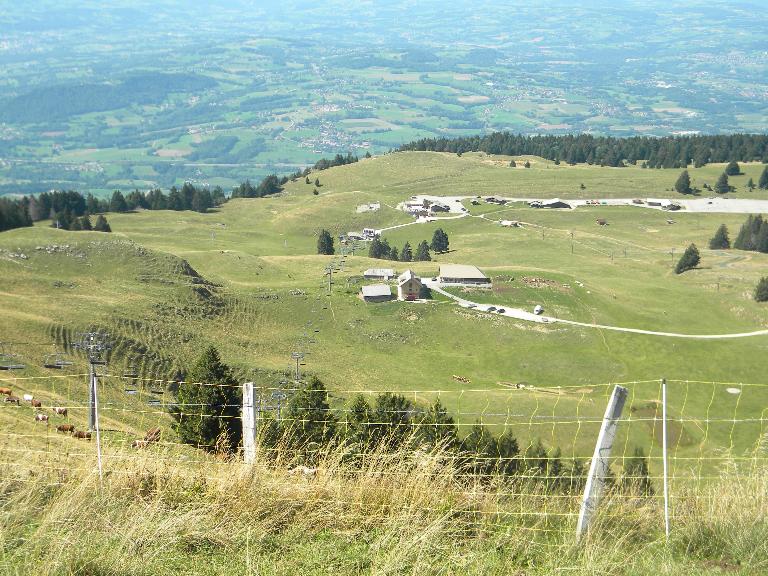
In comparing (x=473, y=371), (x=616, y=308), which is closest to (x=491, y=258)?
(x=616, y=308)

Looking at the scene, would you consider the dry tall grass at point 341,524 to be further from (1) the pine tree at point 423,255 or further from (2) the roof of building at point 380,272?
(1) the pine tree at point 423,255

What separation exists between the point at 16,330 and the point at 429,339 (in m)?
32.3

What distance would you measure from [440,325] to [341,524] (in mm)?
59647

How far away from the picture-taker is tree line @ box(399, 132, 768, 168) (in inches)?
6781

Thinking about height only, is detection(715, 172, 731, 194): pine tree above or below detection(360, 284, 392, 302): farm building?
below

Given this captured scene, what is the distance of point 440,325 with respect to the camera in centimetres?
6831

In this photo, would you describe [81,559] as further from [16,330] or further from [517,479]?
[16,330]

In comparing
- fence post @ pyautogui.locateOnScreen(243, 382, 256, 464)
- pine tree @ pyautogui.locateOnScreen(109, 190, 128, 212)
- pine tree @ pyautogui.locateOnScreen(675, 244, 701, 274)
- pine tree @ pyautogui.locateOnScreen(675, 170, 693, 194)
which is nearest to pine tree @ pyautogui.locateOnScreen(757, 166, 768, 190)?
pine tree @ pyautogui.locateOnScreen(675, 170, 693, 194)

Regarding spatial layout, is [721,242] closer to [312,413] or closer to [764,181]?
[764,181]

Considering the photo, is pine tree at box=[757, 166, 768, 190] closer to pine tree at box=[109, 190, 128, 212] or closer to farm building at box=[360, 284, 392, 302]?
farm building at box=[360, 284, 392, 302]

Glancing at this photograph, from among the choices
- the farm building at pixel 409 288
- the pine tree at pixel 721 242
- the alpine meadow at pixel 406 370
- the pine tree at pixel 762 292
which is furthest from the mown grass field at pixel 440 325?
the pine tree at pixel 721 242

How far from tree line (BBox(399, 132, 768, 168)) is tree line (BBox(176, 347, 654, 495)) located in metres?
156

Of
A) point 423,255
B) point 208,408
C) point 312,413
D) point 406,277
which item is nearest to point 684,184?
point 423,255

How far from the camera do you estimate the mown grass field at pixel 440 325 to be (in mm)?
45531
